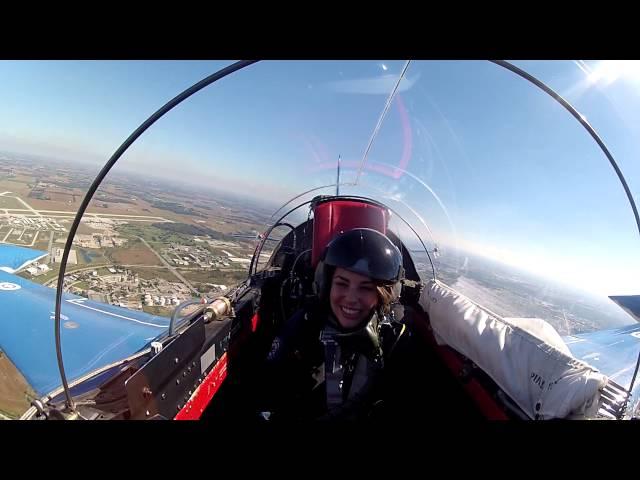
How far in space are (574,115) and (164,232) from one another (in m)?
12.4

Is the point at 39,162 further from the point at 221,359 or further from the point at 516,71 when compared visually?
the point at 516,71

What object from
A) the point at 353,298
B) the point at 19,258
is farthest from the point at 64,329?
the point at 19,258

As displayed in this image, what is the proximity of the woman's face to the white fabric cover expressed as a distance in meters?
0.73

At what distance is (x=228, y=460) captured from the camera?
19.9 inches

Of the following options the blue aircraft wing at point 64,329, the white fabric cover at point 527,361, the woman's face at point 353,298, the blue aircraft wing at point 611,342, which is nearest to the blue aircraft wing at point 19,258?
the blue aircraft wing at point 64,329

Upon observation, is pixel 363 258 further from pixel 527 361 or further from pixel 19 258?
pixel 19 258

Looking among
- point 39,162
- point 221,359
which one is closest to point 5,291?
point 39,162

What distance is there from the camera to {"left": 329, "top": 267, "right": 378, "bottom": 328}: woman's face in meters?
1.79

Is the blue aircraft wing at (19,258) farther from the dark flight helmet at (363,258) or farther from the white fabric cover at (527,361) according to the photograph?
the white fabric cover at (527,361)

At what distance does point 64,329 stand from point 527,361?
4.13 metres

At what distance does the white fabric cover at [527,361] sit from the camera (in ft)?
3.61

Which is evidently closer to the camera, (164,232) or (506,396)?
(506,396)
